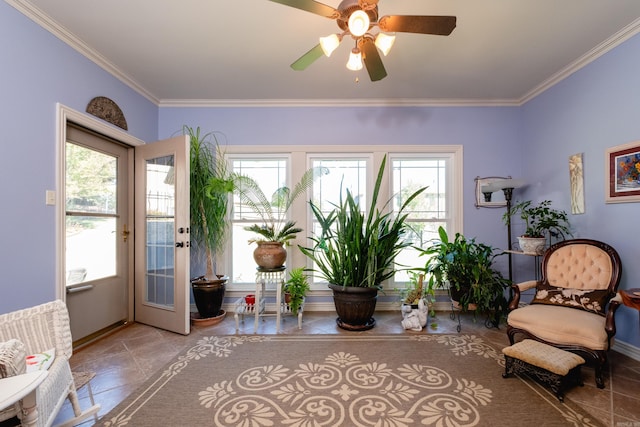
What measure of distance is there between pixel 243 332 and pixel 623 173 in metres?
3.87

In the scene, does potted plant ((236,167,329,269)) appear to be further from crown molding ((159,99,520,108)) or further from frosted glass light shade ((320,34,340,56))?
frosted glass light shade ((320,34,340,56))

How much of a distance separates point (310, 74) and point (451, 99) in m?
1.91

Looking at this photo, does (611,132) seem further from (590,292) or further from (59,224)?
(59,224)

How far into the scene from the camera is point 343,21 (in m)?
1.69

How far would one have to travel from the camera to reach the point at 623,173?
95.1 inches

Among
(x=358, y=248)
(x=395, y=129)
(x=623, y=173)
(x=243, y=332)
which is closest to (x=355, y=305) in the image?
(x=358, y=248)

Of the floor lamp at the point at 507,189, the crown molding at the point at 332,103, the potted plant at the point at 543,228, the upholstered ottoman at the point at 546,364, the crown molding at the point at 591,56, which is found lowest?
the upholstered ottoman at the point at 546,364

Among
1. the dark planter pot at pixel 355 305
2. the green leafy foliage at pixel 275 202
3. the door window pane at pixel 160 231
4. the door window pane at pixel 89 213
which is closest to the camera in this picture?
the door window pane at pixel 89 213

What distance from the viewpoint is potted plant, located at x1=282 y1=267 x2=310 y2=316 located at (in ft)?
10.6

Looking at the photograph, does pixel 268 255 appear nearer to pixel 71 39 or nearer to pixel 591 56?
pixel 71 39

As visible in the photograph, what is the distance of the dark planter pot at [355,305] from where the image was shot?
9.43ft

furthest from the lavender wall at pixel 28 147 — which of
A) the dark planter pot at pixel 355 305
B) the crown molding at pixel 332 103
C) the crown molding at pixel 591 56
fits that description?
the crown molding at pixel 591 56

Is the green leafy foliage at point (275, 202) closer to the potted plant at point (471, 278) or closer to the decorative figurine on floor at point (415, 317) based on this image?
the decorative figurine on floor at point (415, 317)

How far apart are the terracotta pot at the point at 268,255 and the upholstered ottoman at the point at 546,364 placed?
214cm
